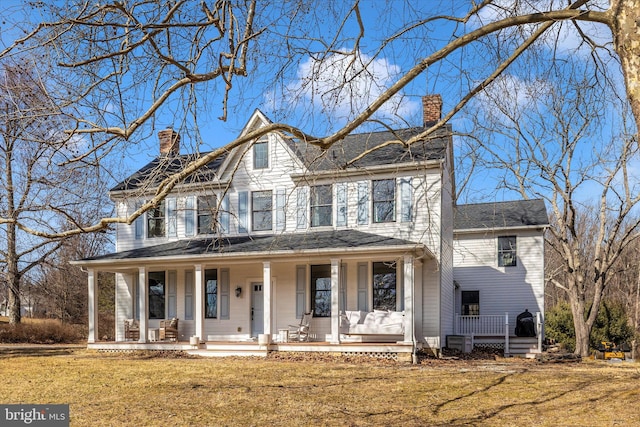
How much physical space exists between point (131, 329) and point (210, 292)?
2851mm

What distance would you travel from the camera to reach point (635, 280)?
3488 centimetres

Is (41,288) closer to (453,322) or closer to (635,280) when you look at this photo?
(453,322)

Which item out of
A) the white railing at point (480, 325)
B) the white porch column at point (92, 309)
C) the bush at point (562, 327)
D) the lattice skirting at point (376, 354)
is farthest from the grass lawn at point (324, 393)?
the bush at point (562, 327)

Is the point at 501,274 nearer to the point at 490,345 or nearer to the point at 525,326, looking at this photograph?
the point at 525,326

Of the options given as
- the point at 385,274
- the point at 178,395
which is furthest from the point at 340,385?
the point at 385,274

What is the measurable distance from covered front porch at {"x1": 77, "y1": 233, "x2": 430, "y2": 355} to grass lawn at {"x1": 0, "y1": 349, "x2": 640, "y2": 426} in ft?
7.44

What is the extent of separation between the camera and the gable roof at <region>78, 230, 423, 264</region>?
643 inches

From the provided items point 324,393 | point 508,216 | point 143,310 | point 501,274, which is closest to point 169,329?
point 143,310

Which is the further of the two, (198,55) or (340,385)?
(340,385)

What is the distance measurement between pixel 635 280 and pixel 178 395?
107ft

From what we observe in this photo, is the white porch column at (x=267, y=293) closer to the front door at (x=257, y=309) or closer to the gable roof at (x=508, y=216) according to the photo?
the front door at (x=257, y=309)

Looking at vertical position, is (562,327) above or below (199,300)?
below

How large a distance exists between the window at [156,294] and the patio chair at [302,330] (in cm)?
517

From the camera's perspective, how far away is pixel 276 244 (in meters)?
17.5
